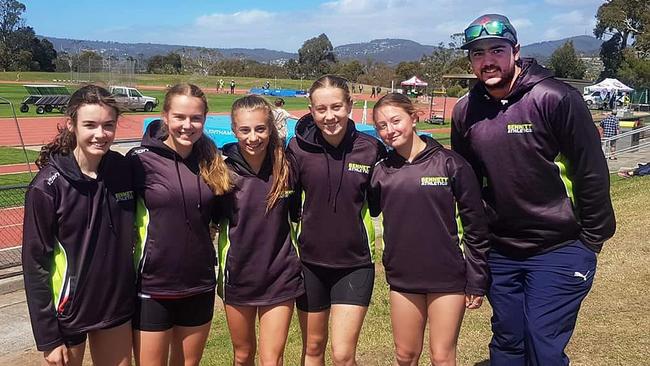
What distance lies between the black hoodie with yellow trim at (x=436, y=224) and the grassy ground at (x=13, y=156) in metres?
15.7

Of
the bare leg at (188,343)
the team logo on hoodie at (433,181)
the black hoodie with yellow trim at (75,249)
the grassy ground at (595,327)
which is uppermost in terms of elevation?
the team logo on hoodie at (433,181)

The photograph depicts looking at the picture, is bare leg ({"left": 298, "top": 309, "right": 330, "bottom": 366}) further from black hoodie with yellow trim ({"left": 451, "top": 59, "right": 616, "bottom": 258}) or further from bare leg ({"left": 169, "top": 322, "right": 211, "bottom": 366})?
black hoodie with yellow trim ({"left": 451, "top": 59, "right": 616, "bottom": 258})

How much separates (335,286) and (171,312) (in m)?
0.93

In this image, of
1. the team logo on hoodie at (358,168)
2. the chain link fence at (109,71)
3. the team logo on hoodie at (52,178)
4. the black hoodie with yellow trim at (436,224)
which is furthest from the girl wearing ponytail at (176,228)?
the chain link fence at (109,71)

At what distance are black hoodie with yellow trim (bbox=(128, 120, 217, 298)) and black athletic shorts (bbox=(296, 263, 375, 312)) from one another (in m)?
0.61

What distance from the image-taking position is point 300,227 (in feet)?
11.7

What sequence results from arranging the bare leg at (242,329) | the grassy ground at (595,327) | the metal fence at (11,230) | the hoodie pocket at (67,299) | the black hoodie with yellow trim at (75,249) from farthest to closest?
1. the metal fence at (11,230)
2. the grassy ground at (595,327)
3. the bare leg at (242,329)
4. the hoodie pocket at (67,299)
5. the black hoodie with yellow trim at (75,249)

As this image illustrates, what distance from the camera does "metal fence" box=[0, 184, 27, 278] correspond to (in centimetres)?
733

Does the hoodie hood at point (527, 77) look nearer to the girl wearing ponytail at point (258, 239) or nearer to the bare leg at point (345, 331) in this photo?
the girl wearing ponytail at point (258, 239)

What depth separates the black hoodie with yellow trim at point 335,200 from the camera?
3.46 meters

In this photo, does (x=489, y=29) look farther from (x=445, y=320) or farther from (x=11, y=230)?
(x=11, y=230)

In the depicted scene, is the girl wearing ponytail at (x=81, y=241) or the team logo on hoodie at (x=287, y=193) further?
the team logo on hoodie at (x=287, y=193)

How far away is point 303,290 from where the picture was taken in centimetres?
351

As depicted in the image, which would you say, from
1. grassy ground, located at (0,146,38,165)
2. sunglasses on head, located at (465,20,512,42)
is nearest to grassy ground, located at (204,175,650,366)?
sunglasses on head, located at (465,20,512,42)
